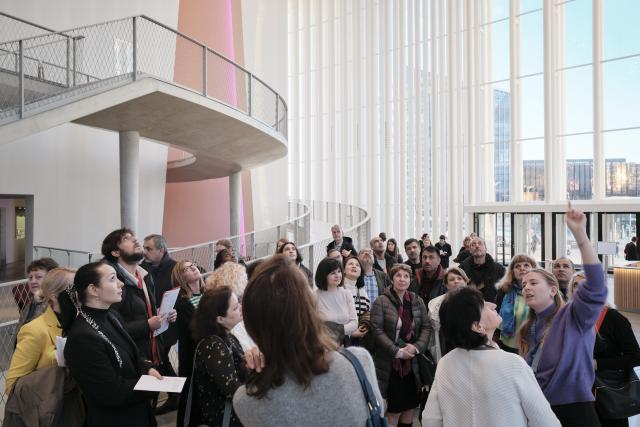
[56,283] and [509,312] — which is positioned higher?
[56,283]

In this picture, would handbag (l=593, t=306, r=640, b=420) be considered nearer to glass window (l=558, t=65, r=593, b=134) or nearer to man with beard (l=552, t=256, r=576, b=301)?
man with beard (l=552, t=256, r=576, b=301)

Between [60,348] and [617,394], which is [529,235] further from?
[60,348]

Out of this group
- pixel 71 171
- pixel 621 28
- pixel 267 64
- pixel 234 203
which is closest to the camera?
pixel 71 171

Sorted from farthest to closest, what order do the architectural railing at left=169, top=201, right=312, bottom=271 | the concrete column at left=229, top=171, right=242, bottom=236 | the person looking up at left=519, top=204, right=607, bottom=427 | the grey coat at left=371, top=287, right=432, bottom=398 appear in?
the concrete column at left=229, top=171, right=242, bottom=236
the architectural railing at left=169, top=201, right=312, bottom=271
the grey coat at left=371, top=287, right=432, bottom=398
the person looking up at left=519, top=204, right=607, bottom=427

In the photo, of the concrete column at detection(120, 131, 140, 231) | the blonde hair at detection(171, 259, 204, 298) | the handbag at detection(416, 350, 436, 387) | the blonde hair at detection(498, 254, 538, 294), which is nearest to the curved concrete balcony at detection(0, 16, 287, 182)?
the concrete column at detection(120, 131, 140, 231)

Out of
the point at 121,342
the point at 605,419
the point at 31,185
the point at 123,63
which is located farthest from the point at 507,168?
the point at 121,342

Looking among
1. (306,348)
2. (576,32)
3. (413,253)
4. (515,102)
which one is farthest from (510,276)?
(576,32)

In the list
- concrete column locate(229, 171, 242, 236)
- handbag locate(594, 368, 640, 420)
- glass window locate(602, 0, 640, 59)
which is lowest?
handbag locate(594, 368, 640, 420)

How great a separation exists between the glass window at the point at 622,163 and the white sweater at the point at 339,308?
56.5 ft

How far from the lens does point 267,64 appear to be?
19.8m

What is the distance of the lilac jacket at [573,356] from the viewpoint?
2609mm

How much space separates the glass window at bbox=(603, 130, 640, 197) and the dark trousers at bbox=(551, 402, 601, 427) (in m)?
18.4

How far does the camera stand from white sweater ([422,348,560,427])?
2018 mm

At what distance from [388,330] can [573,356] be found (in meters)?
1.89
